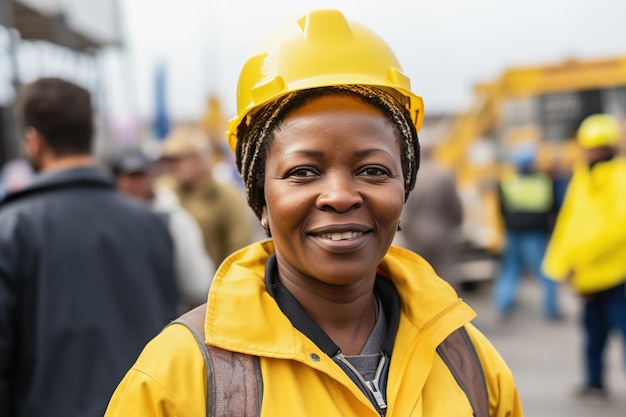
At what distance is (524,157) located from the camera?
30.5 feet

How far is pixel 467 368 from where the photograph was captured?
6.00 feet

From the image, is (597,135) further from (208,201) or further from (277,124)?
(277,124)

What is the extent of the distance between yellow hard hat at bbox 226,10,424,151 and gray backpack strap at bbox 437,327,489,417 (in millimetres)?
600

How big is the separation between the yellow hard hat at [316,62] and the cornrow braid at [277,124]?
0.08 ft

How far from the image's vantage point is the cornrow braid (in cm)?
170

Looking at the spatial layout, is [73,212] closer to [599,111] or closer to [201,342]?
[201,342]

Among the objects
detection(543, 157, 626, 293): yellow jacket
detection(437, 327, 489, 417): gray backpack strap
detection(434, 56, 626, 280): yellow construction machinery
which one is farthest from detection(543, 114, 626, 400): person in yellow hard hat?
detection(434, 56, 626, 280): yellow construction machinery

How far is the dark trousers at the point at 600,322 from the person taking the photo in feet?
18.2

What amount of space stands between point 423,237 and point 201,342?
658cm

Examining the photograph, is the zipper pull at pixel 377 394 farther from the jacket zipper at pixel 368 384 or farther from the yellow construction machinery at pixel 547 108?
the yellow construction machinery at pixel 547 108

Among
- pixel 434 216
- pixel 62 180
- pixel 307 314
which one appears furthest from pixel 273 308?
pixel 434 216

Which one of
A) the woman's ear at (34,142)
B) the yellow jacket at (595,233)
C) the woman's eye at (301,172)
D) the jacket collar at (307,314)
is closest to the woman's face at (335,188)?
the woman's eye at (301,172)

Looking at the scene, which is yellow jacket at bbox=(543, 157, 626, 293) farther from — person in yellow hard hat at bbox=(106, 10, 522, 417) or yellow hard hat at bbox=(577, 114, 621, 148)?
person in yellow hard hat at bbox=(106, 10, 522, 417)

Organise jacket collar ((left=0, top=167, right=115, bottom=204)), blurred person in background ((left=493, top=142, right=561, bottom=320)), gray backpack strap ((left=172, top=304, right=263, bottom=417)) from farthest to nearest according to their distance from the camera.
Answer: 1. blurred person in background ((left=493, top=142, right=561, bottom=320))
2. jacket collar ((left=0, top=167, right=115, bottom=204))
3. gray backpack strap ((left=172, top=304, right=263, bottom=417))
